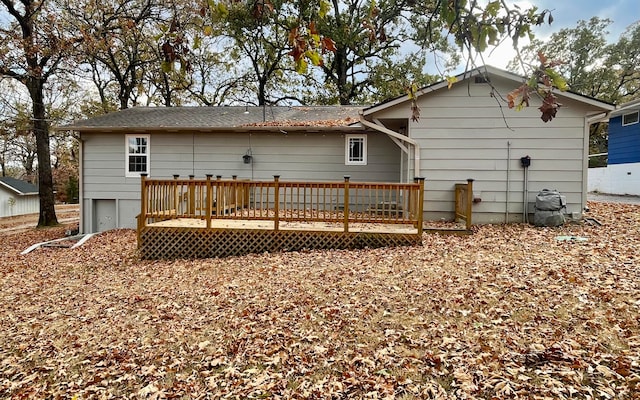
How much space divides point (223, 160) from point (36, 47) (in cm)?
785

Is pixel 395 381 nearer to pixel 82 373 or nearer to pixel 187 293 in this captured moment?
pixel 82 373

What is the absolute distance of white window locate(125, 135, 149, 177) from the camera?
1153 centimetres

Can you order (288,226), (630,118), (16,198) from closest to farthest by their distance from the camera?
1. (288,226)
2. (630,118)
3. (16,198)

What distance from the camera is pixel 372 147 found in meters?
10.9

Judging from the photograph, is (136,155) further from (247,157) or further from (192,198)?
(192,198)

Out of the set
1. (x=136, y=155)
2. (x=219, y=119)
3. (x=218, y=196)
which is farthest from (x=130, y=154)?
(x=218, y=196)

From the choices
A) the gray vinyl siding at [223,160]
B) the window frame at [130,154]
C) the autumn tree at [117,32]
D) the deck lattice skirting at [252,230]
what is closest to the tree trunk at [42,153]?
the autumn tree at [117,32]

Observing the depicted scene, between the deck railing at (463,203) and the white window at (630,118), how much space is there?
10.6 metres

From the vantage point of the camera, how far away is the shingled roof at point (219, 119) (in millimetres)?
10992

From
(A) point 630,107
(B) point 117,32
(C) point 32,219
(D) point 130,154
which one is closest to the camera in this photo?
(D) point 130,154

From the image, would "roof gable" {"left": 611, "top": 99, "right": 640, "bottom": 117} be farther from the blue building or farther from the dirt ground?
the dirt ground

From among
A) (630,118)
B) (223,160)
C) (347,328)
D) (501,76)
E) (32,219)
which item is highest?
(630,118)

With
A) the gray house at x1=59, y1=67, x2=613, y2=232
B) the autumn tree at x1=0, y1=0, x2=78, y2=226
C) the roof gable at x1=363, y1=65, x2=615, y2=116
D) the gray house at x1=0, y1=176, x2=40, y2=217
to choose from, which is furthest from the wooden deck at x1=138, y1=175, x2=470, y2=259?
the gray house at x1=0, y1=176, x2=40, y2=217

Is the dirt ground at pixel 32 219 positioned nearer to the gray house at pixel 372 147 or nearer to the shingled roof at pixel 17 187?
the shingled roof at pixel 17 187
